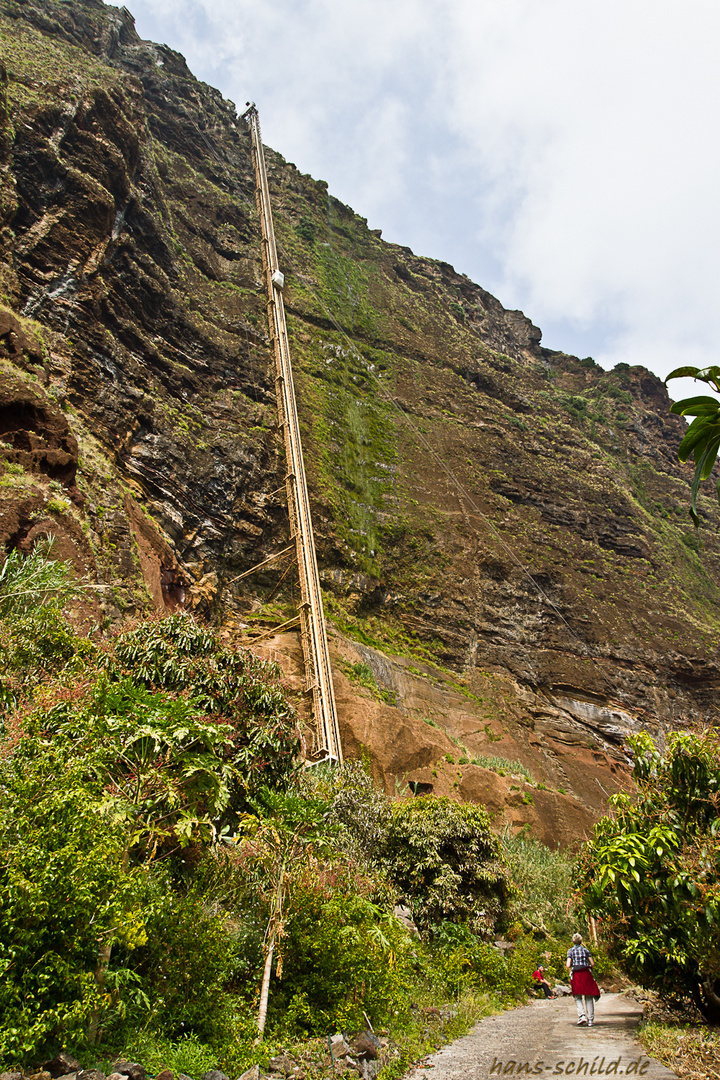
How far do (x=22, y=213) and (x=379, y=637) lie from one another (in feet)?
71.9

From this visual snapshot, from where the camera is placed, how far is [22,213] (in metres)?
21.3

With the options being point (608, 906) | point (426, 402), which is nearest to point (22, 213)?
point (608, 906)

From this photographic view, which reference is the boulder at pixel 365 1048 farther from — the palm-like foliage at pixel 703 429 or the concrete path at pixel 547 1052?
the palm-like foliage at pixel 703 429

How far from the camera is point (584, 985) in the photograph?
7988 millimetres

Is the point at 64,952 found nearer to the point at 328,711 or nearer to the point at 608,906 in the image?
the point at 608,906

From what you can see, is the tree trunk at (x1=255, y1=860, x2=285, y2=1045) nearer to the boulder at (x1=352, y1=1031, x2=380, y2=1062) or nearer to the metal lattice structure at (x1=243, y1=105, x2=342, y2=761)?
the boulder at (x1=352, y1=1031, x2=380, y2=1062)

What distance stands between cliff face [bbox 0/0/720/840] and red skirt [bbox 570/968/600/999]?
36.0ft

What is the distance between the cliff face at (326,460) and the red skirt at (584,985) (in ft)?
36.0

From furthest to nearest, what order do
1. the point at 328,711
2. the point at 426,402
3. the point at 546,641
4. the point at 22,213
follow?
the point at 426,402 → the point at 546,641 → the point at 22,213 → the point at 328,711

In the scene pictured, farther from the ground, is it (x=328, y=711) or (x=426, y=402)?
(x=426, y=402)

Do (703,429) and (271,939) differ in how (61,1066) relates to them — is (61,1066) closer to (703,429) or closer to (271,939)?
(271,939)

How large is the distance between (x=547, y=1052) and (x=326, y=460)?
1206 inches

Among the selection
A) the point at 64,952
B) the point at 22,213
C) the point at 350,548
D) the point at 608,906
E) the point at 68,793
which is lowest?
the point at 608,906

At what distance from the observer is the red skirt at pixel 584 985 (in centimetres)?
795
